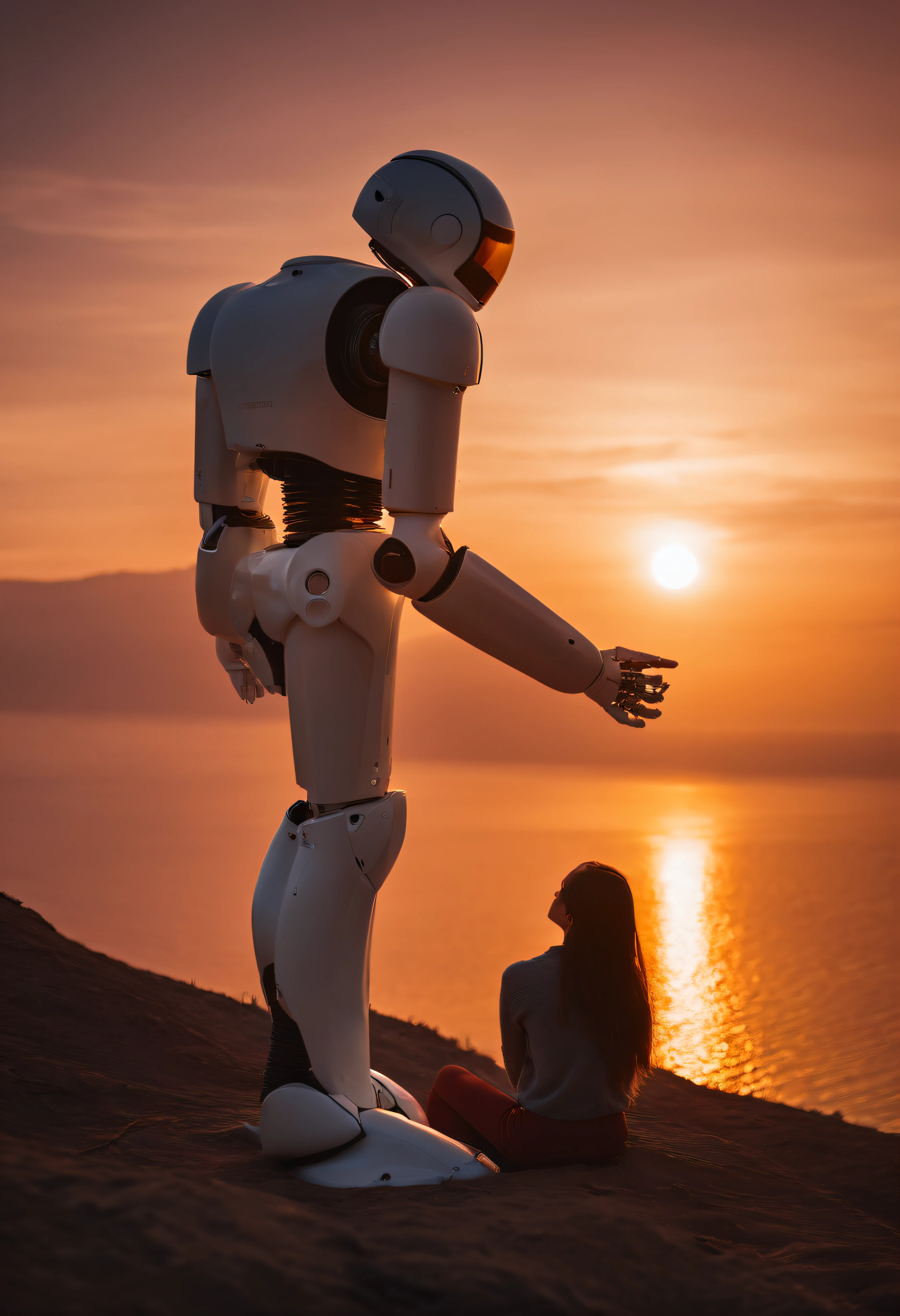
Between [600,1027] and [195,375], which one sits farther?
[195,375]

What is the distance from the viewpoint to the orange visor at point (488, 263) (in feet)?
8.80

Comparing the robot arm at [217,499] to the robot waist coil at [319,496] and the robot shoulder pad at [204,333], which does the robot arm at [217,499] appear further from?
the robot waist coil at [319,496]

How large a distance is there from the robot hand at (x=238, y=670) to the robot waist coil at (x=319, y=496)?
Answer: 24.8 inches

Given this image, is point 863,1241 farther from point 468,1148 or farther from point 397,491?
point 397,491

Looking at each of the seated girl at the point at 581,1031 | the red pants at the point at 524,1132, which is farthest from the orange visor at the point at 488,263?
the red pants at the point at 524,1132

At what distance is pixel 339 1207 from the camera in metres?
2.12

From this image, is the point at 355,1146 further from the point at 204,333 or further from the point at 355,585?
the point at 204,333

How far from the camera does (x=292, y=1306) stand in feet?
4.76

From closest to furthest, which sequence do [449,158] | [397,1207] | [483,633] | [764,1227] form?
[397,1207], [764,1227], [483,633], [449,158]

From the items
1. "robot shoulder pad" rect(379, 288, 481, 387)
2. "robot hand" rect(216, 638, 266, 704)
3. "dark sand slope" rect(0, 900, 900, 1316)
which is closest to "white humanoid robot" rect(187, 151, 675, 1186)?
"robot shoulder pad" rect(379, 288, 481, 387)

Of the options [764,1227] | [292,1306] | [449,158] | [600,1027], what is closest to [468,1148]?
[600,1027]

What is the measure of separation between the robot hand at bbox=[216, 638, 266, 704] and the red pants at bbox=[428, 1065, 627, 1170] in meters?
1.32

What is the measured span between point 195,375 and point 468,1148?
84.4 inches

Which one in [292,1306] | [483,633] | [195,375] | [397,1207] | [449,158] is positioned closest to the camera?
[292,1306]
